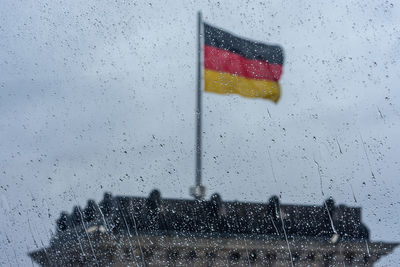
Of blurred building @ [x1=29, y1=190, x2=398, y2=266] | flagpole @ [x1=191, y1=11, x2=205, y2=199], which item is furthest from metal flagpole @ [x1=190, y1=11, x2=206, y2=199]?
blurred building @ [x1=29, y1=190, x2=398, y2=266]

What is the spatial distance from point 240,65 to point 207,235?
883 inches

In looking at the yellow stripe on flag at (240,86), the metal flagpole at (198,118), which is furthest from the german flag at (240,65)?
the metal flagpole at (198,118)

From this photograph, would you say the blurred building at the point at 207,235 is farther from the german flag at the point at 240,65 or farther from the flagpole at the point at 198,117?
the german flag at the point at 240,65

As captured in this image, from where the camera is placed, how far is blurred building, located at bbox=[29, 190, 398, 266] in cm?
4147

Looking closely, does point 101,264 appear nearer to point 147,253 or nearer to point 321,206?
point 147,253

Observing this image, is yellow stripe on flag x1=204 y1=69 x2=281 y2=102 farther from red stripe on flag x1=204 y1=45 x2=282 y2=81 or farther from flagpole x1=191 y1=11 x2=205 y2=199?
flagpole x1=191 y1=11 x2=205 y2=199

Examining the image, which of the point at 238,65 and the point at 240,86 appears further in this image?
the point at 240,86

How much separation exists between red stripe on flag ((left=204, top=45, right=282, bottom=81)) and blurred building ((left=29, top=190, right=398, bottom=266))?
58.4 feet

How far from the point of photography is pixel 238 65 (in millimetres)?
24500

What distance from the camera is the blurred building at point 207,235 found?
41469 mm

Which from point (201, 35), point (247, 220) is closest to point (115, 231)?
point (247, 220)

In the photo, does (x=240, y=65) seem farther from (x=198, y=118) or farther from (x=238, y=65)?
(x=198, y=118)

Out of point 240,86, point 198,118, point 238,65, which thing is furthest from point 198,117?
point 238,65

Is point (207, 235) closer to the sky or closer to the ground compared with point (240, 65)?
closer to the ground
